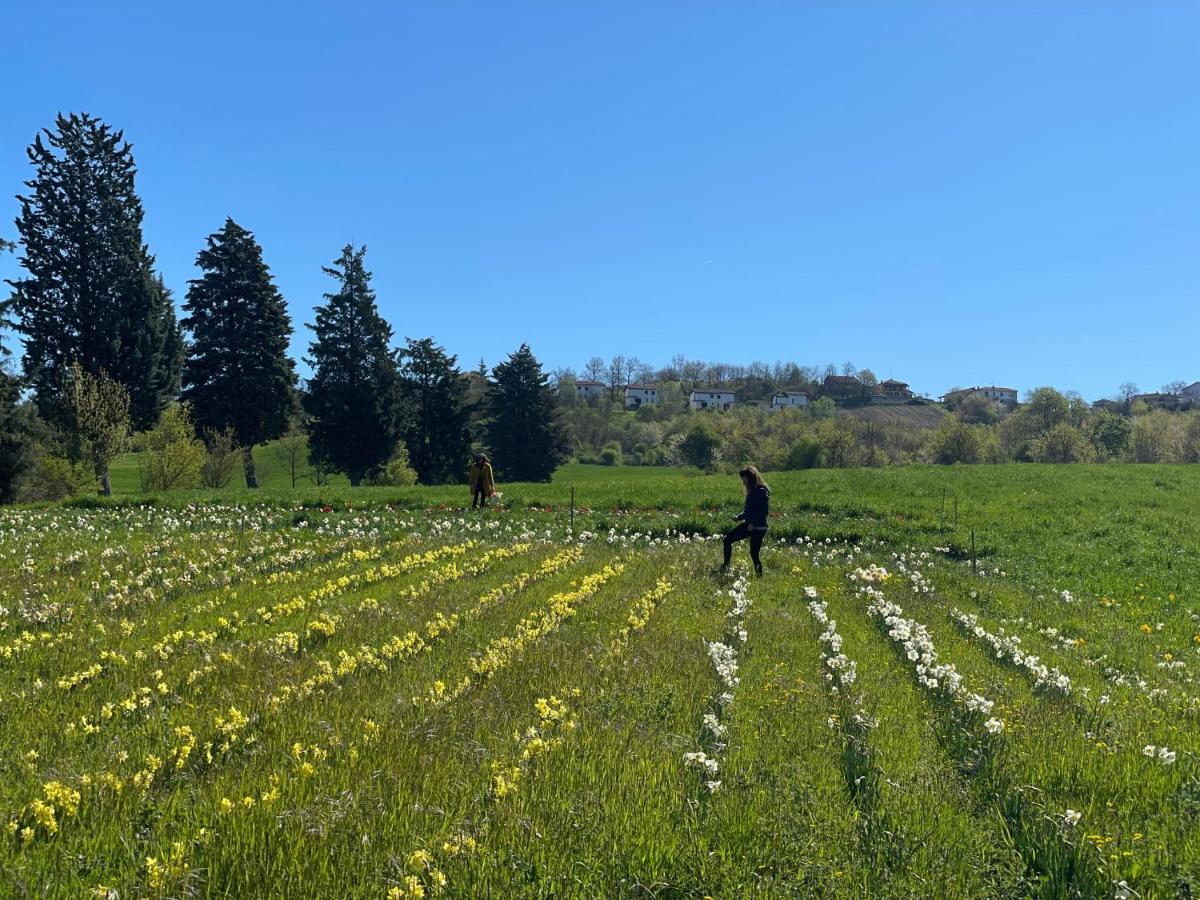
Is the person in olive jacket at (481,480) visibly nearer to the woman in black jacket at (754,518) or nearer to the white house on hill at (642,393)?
the woman in black jacket at (754,518)

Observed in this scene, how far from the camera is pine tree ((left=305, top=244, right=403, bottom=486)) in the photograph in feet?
145

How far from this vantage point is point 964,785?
16.2 feet

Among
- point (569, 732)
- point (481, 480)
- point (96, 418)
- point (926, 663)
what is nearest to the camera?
point (569, 732)

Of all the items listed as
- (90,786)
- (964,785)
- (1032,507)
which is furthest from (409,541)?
(1032,507)

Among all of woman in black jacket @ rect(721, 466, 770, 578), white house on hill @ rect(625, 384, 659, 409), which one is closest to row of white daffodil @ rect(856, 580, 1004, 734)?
woman in black jacket @ rect(721, 466, 770, 578)

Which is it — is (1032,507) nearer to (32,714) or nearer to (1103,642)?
(1103,642)

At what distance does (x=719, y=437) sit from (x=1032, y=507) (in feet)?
185

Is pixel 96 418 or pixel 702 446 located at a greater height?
pixel 96 418


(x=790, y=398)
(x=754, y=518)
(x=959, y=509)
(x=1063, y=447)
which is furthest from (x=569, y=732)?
(x=790, y=398)

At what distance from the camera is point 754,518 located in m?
13.7

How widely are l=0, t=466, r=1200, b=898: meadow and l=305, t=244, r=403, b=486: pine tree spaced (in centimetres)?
3156

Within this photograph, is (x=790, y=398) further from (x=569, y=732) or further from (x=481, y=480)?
(x=569, y=732)

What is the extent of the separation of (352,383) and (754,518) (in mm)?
36544

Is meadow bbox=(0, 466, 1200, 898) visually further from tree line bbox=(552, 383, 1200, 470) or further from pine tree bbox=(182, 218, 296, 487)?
tree line bbox=(552, 383, 1200, 470)
